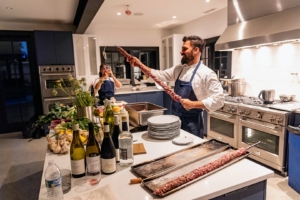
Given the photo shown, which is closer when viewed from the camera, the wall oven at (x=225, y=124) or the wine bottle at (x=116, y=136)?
the wine bottle at (x=116, y=136)

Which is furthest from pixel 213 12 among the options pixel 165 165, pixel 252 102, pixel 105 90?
pixel 165 165

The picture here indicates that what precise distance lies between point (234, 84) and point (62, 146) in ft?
9.55

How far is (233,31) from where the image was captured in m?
3.16

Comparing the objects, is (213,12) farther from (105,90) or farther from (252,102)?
(105,90)

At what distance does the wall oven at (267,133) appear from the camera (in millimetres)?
2436

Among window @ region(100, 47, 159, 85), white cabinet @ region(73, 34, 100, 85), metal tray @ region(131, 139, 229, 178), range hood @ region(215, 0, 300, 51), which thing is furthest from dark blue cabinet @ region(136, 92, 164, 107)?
metal tray @ region(131, 139, 229, 178)

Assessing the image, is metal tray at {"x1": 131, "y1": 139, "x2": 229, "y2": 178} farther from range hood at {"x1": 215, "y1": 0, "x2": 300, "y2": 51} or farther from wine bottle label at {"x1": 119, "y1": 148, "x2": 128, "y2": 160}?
range hood at {"x1": 215, "y1": 0, "x2": 300, "y2": 51}

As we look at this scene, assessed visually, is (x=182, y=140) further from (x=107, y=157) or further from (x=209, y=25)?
(x=209, y=25)

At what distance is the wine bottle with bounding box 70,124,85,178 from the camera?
100 centimetres

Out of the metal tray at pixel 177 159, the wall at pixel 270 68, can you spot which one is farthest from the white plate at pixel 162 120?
the wall at pixel 270 68

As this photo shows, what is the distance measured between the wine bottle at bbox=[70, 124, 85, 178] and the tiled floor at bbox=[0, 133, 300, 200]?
1740 millimetres

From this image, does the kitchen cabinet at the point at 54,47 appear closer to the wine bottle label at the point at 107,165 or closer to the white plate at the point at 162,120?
the white plate at the point at 162,120

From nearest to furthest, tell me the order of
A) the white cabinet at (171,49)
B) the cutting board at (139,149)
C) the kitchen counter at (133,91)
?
the cutting board at (139,149) < the kitchen counter at (133,91) < the white cabinet at (171,49)

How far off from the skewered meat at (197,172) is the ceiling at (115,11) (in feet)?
9.50
